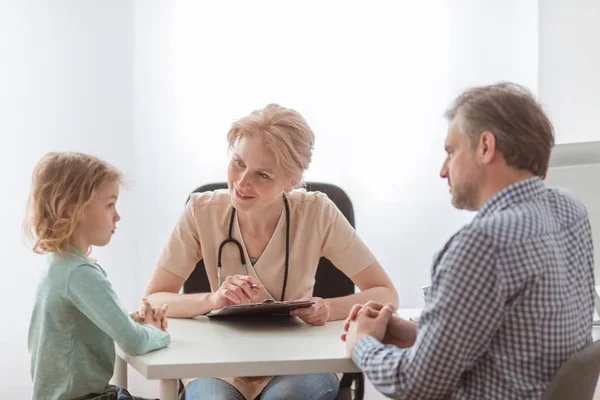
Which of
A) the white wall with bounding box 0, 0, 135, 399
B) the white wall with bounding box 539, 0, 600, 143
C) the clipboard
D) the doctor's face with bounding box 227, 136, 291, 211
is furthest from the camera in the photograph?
the white wall with bounding box 539, 0, 600, 143

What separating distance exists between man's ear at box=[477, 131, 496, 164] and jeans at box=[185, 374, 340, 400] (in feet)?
2.49

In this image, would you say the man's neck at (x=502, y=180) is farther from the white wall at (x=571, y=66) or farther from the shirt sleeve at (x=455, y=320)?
the white wall at (x=571, y=66)

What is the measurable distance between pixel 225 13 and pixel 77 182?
1.64 metres

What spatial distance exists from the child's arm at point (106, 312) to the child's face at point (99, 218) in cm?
10

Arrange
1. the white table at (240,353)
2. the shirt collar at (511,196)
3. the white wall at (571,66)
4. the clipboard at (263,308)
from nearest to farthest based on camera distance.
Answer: the shirt collar at (511,196)
the white table at (240,353)
the clipboard at (263,308)
the white wall at (571,66)

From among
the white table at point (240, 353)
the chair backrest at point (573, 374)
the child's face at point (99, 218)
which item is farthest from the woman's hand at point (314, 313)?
the chair backrest at point (573, 374)

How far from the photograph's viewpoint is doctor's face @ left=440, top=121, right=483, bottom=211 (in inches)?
60.0

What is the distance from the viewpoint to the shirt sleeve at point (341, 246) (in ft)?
7.63

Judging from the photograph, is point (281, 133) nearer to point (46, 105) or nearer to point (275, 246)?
point (275, 246)

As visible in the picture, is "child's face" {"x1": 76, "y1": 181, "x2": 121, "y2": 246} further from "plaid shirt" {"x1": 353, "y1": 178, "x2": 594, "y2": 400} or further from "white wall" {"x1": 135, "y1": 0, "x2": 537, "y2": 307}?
"white wall" {"x1": 135, "y1": 0, "x2": 537, "y2": 307}

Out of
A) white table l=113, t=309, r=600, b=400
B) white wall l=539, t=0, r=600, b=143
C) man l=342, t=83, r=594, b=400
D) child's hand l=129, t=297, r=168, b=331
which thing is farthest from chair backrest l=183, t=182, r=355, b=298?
white wall l=539, t=0, r=600, b=143

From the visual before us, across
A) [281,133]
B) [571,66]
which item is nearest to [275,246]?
[281,133]

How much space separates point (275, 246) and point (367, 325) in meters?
0.64

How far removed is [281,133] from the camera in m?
2.22
